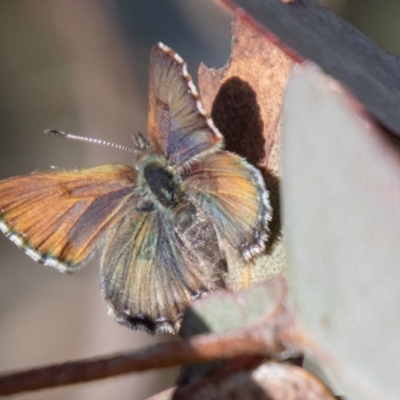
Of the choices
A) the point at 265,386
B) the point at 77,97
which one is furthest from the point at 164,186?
the point at 77,97

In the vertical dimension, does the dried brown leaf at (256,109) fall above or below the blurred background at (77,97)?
above

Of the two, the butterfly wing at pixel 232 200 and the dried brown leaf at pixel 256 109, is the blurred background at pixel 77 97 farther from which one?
the dried brown leaf at pixel 256 109

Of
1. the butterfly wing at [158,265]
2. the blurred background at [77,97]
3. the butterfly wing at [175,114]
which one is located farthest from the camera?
the blurred background at [77,97]

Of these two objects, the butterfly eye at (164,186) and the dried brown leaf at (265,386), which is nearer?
the dried brown leaf at (265,386)

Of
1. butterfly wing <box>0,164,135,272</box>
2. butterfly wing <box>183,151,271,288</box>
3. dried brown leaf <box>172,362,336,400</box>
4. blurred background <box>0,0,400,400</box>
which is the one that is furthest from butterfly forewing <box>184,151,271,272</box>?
blurred background <box>0,0,400,400</box>

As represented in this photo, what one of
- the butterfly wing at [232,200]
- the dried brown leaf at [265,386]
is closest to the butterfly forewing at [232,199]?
the butterfly wing at [232,200]

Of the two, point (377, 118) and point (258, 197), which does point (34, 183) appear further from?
point (377, 118)

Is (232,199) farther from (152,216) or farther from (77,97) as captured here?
(77,97)

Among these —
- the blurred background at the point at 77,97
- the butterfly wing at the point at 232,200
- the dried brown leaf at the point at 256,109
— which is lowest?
the blurred background at the point at 77,97

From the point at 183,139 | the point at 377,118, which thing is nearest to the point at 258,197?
the point at 183,139
